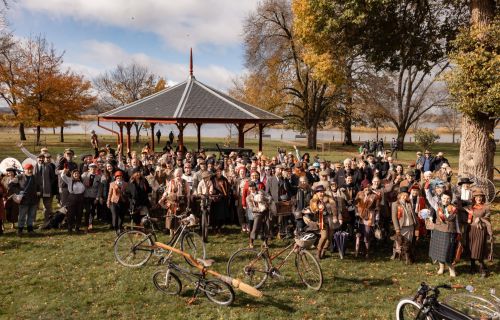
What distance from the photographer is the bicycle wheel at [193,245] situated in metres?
8.15

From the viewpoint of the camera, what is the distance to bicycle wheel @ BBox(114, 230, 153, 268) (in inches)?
318

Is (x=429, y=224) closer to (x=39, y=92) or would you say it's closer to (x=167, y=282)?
(x=167, y=282)

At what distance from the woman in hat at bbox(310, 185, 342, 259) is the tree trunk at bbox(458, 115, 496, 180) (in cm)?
832

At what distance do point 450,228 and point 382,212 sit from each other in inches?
71.4

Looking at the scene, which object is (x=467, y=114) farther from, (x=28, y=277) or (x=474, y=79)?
(x=28, y=277)

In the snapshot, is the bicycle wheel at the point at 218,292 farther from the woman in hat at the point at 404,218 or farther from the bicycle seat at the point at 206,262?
the woman in hat at the point at 404,218

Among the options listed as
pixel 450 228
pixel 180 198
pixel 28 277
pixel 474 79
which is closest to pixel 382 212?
pixel 450 228

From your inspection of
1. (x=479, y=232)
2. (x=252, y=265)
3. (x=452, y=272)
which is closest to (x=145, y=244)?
(x=252, y=265)

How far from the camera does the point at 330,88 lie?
3959 centimetres

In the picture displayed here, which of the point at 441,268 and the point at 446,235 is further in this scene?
the point at 441,268

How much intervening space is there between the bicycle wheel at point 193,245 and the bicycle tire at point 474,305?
486 cm

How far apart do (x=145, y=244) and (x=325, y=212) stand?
4.00m

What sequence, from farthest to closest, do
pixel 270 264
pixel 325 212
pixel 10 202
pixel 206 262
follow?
pixel 10 202 → pixel 325 212 → pixel 270 264 → pixel 206 262

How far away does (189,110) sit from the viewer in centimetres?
1817
